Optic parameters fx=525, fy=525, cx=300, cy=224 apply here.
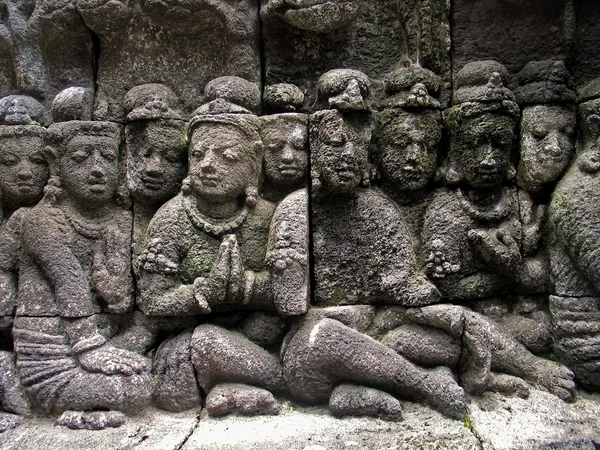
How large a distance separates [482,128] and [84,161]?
250cm

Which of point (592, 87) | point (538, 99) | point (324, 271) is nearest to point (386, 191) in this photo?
point (324, 271)

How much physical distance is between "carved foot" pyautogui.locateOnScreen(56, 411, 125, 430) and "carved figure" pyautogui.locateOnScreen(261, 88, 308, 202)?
1668 millimetres

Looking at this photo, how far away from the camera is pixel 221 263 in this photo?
10.1 ft

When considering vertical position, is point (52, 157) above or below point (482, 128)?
below

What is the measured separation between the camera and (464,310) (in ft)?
10.3

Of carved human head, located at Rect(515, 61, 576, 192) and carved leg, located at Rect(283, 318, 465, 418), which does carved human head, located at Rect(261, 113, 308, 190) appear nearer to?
carved leg, located at Rect(283, 318, 465, 418)

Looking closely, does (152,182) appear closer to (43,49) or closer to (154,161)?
(154,161)

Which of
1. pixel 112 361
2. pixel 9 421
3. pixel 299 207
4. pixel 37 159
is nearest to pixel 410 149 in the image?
pixel 299 207

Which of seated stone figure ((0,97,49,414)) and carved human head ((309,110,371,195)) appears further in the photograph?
seated stone figure ((0,97,49,414))

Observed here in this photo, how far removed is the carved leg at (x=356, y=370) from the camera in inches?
115

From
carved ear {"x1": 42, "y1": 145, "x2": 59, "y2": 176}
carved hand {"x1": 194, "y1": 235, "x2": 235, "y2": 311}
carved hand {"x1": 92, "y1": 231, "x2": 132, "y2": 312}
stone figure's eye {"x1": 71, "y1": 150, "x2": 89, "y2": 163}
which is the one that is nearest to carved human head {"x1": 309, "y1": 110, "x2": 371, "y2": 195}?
carved hand {"x1": 194, "y1": 235, "x2": 235, "y2": 311}

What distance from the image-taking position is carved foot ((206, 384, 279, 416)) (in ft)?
9.75

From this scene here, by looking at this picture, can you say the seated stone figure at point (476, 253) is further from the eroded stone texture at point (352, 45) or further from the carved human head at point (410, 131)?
the eroded stone texture at point (352, 45)

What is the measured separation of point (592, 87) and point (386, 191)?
1.43 metres
